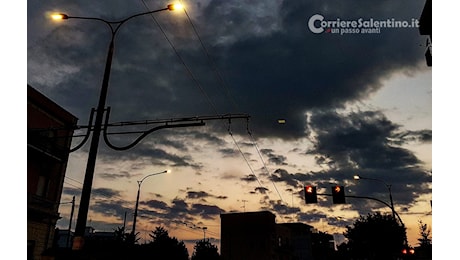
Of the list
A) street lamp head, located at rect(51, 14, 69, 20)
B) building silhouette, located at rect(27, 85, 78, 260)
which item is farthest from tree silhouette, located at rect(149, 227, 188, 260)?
street lamp head, located at rect(51, 14, 69, 20)

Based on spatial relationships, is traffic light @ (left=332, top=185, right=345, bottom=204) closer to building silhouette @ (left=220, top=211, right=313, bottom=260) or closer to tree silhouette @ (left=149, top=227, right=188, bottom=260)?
tree silhouette @ (left=149, top=227, right=188, bottom=260)

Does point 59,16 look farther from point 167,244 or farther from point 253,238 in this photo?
point 253,238

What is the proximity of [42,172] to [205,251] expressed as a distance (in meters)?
59.2

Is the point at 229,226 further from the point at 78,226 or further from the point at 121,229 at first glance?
the point at 78,226

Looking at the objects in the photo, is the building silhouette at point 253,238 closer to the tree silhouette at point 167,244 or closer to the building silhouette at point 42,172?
the tree silhouette at point 167,244

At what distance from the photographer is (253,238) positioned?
5962 centimetres

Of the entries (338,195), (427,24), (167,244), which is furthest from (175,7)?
(167,244)

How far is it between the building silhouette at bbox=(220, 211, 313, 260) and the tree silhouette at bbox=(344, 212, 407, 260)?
11859 mm

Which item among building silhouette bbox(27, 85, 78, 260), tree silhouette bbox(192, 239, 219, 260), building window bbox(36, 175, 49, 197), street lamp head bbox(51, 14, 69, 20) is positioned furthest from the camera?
tree silhouette bbox(192, 239, 219, 260)

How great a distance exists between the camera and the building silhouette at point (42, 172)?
792 inches

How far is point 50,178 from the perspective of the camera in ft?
74.9

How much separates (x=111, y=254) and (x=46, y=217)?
22.7 feet

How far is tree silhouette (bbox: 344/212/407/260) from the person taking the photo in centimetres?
4831
